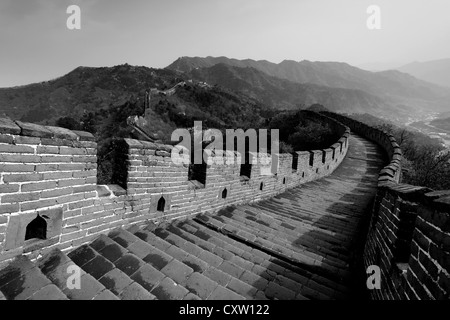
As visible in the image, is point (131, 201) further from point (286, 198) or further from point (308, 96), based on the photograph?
point (308, 96)

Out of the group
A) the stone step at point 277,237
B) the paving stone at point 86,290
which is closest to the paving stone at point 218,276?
the paving stone at point 86,290

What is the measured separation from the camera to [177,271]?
106 inches

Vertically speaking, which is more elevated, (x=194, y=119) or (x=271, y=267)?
(x=194, y=119)

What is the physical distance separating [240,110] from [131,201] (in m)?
64.8

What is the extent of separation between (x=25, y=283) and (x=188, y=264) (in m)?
1.51

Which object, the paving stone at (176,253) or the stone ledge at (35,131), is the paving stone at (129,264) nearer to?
the paving stone at (176,253)

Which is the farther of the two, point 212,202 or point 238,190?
point 238,190

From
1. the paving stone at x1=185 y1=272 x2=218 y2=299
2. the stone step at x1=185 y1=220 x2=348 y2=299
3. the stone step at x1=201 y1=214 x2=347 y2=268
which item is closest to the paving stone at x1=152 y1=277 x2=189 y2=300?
the paving stone at x1=185 y1=272 x2=218 y2=299

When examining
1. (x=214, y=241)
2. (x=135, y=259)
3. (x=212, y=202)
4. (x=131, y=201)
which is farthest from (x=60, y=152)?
(x=212, y=202)

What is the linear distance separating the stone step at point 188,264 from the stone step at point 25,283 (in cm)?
Result: 97

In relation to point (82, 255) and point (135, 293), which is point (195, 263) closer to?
point (135, 293)

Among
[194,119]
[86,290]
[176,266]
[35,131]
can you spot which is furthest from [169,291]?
[194,119]

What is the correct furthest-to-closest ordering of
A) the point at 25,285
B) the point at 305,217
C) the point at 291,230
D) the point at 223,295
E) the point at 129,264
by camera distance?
the point at 305,217 < the point at 291,230 < the point at 129,264 < the point at 223,295 < the point at 25,285
